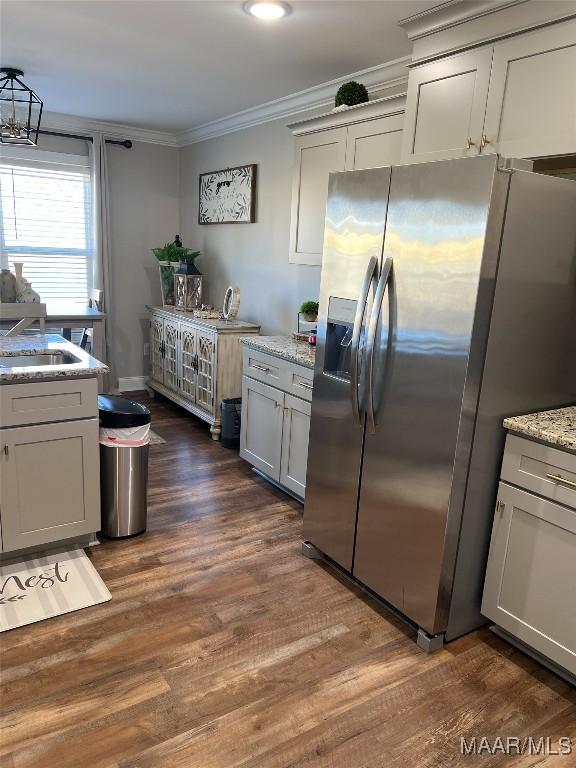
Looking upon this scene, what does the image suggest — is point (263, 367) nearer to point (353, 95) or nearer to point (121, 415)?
point (121, 415)

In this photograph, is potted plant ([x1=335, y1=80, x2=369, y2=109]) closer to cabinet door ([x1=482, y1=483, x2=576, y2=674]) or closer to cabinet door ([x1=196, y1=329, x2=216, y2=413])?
cabinet door ([x1=196, y1=329, x2=216, y2=413])

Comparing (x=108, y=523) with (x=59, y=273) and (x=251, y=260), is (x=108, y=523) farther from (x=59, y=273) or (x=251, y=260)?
(x=59, y=273)

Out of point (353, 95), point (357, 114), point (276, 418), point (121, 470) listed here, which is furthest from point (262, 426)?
point (353, 95)

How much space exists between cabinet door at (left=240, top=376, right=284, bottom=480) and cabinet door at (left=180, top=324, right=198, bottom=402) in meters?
1.06

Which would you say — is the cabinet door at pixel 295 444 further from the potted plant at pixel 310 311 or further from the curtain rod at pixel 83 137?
the curtain rod at pixel 83 137

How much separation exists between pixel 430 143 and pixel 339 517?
1732 millimetres

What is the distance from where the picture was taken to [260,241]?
182 inches

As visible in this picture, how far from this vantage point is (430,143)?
8.09 feet

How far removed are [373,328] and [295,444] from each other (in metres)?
1.22

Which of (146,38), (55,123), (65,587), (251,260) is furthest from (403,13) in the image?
(55,123)

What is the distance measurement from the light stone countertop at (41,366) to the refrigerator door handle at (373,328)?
1209 millimetres

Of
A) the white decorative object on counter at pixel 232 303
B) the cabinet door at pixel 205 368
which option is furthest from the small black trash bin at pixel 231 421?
the white decorative object on counter at pixel 232 303

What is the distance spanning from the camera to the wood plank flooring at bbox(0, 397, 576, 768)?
170 cm

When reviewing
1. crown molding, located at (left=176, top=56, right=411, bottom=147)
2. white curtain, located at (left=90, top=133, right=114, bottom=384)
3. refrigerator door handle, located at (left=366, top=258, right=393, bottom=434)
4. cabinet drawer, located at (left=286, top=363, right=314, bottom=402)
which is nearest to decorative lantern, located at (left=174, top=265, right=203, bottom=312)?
white curtain, located at (left=90, top=133, right=114, bottom=384)
